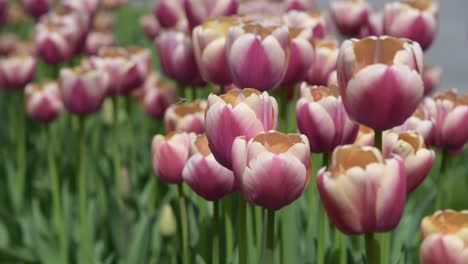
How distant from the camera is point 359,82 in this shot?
0.97m

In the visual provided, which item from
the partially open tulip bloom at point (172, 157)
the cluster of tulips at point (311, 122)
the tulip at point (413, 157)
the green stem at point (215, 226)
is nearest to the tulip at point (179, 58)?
the cluster of tulips at point (311, 122)

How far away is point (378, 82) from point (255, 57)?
323 mm

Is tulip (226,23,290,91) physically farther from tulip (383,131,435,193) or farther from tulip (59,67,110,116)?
tulip (59,67,110,116)

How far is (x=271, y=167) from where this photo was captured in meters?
0.97

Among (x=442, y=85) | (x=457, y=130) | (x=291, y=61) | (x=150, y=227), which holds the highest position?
(x=291, y=61)

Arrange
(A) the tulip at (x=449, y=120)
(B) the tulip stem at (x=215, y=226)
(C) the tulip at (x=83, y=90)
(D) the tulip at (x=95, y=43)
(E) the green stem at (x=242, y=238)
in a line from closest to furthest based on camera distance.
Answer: (E) the green stem at (x=242, y=238), (B) the tulip stem at (x=215, y=226), (A) the tulip at (x=449, y=120), (C) the tulip at (x=83, y=90), (D) the tulip at (x=95, y=43)

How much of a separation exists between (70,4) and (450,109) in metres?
1.90

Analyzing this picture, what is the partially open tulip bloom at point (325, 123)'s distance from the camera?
3.89 feet

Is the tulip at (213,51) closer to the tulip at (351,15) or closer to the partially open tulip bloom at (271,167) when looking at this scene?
the partially open tulip bloom at (271,167)

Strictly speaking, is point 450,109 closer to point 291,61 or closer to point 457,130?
point 457,130

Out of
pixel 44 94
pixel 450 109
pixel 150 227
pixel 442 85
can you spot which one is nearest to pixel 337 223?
pixel 450 109

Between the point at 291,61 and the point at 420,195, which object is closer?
the point at 291,61

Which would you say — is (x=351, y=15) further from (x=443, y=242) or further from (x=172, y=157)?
(x=443, y=242)

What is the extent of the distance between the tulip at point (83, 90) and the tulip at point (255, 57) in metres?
0.72
